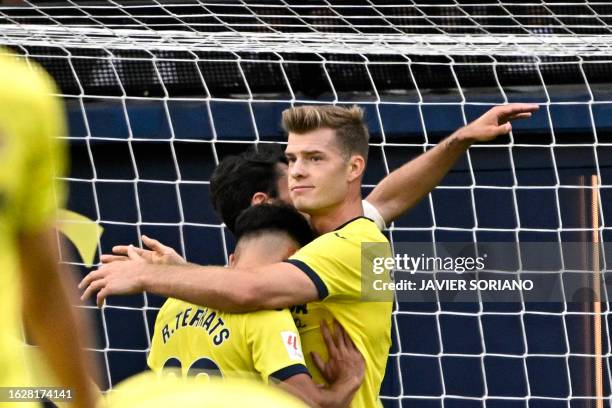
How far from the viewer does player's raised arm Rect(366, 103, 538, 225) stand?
3.38 m

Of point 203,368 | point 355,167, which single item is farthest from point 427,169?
point 203,368

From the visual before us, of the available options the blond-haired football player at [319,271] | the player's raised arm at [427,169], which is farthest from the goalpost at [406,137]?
Result: the blond-haired football player at [319,271]

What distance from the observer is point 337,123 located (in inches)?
124

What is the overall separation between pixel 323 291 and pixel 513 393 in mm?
2046

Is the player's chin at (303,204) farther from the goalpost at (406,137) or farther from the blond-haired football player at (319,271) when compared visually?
the goalpost at (406,137)

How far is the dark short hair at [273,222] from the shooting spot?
A: 295 cm

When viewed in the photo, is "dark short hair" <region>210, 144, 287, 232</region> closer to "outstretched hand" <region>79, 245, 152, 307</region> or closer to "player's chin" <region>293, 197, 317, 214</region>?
"player's chin" <region>293, 197, 317, 214</region>

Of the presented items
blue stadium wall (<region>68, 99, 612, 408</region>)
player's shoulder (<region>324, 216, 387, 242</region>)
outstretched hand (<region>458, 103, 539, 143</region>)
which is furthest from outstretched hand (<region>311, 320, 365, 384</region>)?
blue stadium wall (<region>68, 99, 612, 408</region>)

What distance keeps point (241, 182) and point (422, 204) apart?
5.87 feet

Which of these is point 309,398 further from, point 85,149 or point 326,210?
point 85,149

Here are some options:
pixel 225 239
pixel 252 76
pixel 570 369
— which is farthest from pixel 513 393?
pixel 252 76

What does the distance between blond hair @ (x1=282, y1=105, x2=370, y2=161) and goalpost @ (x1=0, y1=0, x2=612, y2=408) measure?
55.2 inches

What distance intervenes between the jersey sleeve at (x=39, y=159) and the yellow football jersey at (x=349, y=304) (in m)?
1.31

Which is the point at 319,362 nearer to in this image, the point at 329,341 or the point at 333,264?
the point at 329,341
